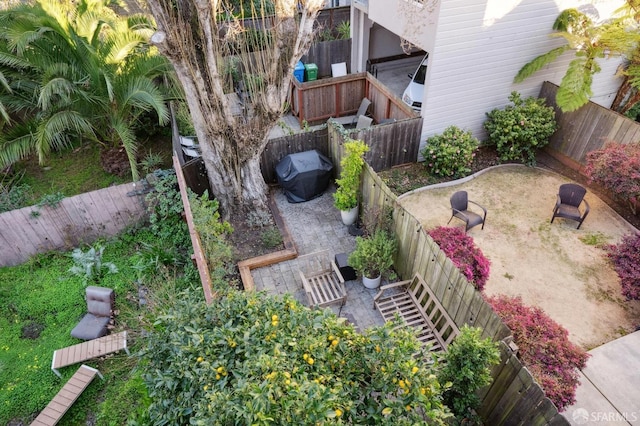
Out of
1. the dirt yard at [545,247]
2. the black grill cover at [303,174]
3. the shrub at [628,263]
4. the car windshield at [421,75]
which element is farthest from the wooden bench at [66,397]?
the car windshield at [421,75]

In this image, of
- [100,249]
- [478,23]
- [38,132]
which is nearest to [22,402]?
[100,249]

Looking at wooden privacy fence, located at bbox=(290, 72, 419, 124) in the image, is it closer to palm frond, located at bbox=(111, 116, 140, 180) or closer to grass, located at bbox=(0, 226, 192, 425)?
palm frond, located at bbox=(111, 116, 140, 180)

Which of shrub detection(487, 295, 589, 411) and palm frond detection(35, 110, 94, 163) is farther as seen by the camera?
palm frond detection(35, 110, 94, 163)

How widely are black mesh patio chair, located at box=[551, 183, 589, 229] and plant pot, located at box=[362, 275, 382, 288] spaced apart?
13.3ft

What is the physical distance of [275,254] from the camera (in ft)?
25.8

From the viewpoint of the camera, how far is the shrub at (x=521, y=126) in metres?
9.49

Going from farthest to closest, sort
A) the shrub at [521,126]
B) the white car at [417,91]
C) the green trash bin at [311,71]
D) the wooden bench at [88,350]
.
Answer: the green trash bin at [311,71], the white car at [417,91], the shrub at [521,126], the wooden bench at [88,350]

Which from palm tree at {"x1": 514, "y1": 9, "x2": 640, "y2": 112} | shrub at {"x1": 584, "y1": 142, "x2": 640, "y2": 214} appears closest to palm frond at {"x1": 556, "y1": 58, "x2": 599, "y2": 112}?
palm tree at {"x1": 514, "y1": 9, "x2": 640, "y2": 112}

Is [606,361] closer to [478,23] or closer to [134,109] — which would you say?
[478,23]

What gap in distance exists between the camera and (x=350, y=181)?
780cm

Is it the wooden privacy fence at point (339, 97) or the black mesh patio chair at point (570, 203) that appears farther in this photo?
the wooden privacy fence at point (339, 97)

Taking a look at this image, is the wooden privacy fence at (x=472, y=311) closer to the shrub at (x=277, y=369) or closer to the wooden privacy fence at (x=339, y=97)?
the shrub at (x=277, y=369)

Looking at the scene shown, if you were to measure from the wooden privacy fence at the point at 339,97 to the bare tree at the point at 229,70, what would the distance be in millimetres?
4071

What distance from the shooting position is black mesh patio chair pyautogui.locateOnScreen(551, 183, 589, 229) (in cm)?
783
